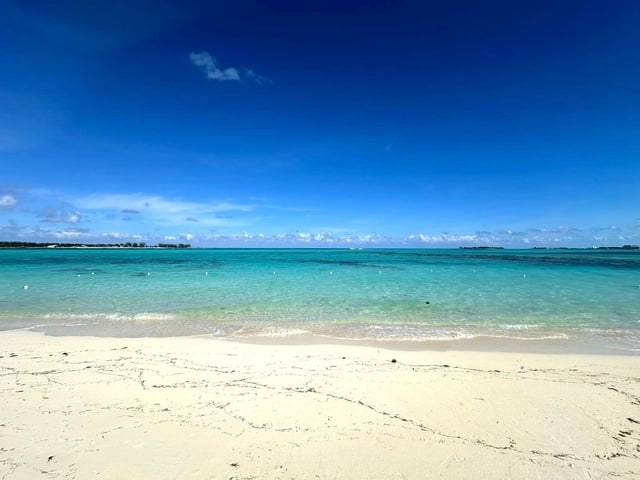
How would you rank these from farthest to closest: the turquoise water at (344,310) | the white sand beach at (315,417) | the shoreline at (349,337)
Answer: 1. the turquoise water at (344,310)
2. the shoreline at (349,337)
3. the white sand beach at (315,417)

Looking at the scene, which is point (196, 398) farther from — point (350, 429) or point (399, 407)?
Answer: point (399, 407)

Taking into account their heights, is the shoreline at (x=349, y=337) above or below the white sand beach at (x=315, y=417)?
below

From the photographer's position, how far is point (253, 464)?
3742 mm

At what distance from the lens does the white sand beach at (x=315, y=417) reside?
147 inches

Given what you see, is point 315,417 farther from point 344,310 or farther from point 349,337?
point 344,310

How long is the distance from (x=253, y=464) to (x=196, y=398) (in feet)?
6.65

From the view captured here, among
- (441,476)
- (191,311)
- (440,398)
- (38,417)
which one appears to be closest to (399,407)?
(440,398)

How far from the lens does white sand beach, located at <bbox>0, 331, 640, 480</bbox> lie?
374 cm

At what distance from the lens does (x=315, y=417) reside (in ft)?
15.6

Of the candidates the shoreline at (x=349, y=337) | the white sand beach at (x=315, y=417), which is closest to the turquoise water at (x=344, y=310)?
the shoreline at (x=349, y=337)

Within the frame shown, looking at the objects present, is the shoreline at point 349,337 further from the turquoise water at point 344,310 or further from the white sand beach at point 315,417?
the white sand beach at point 315,417

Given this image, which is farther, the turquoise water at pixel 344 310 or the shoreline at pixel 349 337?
the turquoise water at pixel 344 310

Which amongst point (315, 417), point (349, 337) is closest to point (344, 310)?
point (349, 337)

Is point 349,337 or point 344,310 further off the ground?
point 344,310
